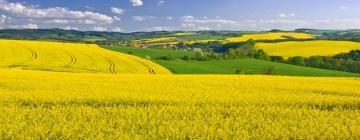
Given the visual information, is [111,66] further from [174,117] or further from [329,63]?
[329,63]

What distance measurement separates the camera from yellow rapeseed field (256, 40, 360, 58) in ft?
352

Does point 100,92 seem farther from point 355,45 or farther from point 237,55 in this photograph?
point 355,45

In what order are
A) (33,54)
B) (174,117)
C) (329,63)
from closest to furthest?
1. (174,117)
2. (33,54)
3. (329,63)

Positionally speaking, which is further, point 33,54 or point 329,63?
point 329,63

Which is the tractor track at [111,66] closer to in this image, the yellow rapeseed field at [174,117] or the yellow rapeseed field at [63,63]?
the yellow rapeseed field at [63,63]

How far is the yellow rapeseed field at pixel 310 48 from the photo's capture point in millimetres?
107356

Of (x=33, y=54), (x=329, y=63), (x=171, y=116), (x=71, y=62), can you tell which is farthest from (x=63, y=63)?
(x=329, y=63)

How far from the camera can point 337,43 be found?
122 metres

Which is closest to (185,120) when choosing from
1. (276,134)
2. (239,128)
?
(239,128)

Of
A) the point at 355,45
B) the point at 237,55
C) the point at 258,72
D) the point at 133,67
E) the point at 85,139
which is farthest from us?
the point at 355,45

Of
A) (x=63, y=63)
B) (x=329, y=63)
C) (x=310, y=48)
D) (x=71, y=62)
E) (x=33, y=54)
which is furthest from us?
(x=310, y=48)

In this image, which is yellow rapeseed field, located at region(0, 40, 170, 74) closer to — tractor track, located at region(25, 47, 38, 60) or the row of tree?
tractor track, located at region(25, 47, 38, 60)

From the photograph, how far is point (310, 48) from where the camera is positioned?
4567 inches

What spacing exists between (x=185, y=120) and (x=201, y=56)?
76379mm
